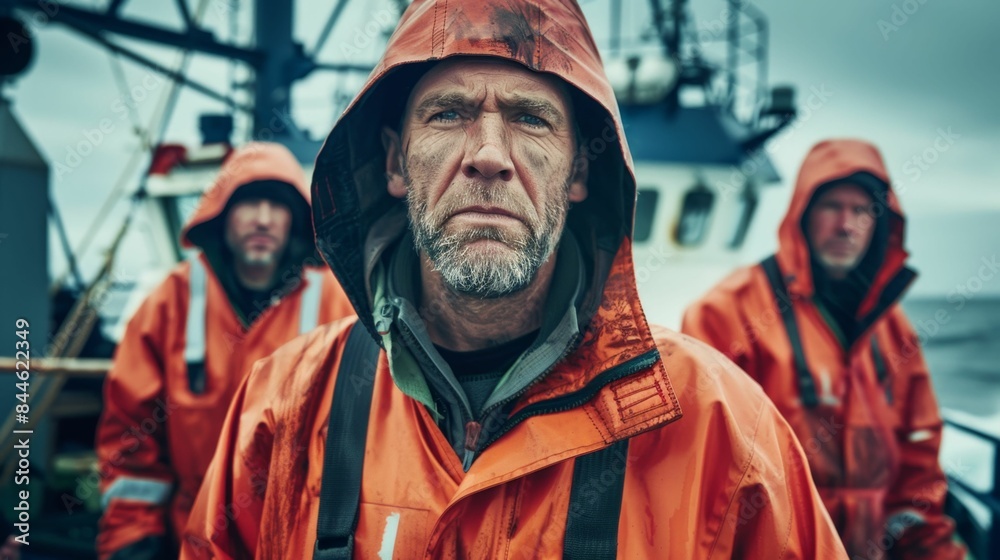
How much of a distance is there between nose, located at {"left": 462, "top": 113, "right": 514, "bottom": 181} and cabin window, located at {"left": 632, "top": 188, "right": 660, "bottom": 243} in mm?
5799

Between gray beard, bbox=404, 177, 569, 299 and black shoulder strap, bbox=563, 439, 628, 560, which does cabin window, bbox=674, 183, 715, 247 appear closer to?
gray beard, bbox=404, 177, 569, 299

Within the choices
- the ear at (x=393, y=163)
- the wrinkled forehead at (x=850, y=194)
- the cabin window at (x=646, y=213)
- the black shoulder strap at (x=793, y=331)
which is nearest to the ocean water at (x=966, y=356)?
the cabin window at (x=646, y=213)

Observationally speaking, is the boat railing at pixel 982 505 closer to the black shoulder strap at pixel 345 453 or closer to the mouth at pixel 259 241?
the black shoulder strap at pixel 345 453

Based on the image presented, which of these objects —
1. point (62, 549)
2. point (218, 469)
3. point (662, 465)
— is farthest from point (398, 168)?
point (62, 549)

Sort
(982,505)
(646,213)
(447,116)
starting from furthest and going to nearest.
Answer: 1. (646,213)
2. (982,505)
3. (447,116)

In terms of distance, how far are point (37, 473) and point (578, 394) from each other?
4919 millimetres

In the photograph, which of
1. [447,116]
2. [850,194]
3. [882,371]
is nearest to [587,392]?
[447,116]

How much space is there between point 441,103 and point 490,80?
13 cm

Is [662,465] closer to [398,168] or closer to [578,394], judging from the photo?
[578,394]

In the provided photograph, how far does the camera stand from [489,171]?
152 centimetres

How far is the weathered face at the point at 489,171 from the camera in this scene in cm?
155

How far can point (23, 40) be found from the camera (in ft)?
15.5

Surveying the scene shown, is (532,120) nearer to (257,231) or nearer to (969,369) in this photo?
(257,231)

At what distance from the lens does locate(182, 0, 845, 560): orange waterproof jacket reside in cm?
139
